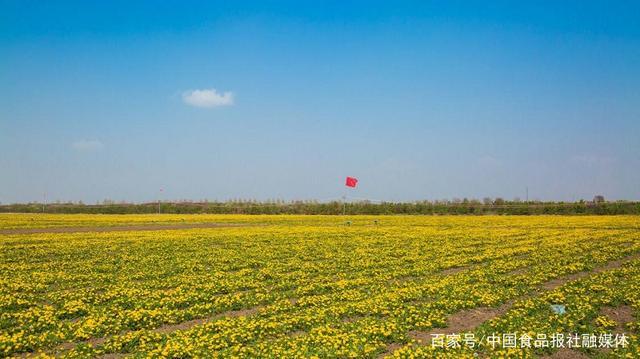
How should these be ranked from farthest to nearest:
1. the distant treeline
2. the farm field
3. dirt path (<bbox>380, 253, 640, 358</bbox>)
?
the distant treeline < dirt path (<bbox>380, 253, 640, 358</bbox>) < the farm field

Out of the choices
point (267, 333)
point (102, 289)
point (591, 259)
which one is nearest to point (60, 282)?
point (102, 289)

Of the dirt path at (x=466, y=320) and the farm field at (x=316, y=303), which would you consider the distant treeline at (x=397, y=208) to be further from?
the dirt path at (x=466, y=320)

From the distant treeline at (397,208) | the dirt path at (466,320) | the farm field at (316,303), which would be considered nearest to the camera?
the farm field at (316,303)

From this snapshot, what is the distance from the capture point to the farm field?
11062mm

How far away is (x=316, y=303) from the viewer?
15.7 m

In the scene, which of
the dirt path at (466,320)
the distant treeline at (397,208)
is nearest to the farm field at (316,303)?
the dirt path at (466,320)

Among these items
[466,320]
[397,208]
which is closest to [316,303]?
[466,320]

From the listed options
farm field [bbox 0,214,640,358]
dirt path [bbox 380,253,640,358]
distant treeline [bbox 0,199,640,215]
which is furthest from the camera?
distant treeline [bbox 0,199,640,215]

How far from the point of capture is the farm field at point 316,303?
11062mm

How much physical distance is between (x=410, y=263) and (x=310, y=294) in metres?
9.66

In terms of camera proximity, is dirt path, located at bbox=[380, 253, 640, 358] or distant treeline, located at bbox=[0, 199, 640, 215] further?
distant treeline, located at bbox=[0, 199, 640, 215]

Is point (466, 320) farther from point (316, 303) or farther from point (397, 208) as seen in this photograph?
point (397, 208)

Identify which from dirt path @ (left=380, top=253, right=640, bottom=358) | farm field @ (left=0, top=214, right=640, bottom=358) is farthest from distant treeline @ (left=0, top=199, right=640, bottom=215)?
dirt path @ (left=380, top=253, right=640, bottom=358)

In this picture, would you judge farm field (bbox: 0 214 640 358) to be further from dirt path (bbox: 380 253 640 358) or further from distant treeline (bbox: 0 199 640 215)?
distant treeline (bbox: 0 199 640 215)
